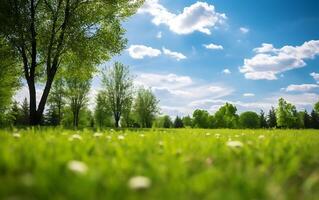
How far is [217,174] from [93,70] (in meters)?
26.3

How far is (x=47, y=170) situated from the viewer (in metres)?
2.93

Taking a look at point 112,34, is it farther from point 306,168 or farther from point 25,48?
point 306,168

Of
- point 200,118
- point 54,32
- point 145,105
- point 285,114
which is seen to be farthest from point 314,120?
point 54,32

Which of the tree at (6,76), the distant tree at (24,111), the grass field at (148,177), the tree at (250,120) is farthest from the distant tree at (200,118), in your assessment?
the grass field at (148,177)

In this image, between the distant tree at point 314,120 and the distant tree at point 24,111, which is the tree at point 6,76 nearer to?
the distant tree at point 24,111

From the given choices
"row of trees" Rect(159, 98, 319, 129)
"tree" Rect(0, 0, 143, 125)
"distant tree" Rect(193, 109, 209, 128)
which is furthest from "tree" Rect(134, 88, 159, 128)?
"tree" Rect(0, 0, 143, 125)

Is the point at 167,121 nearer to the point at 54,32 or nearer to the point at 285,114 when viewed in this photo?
the point at 285,114

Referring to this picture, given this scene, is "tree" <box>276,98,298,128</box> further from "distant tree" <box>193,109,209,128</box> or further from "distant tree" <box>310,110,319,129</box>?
"distant tree" <box>193,109,209,128</box>

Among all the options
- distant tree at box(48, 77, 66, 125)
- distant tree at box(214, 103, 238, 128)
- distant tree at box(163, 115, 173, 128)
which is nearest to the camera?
distant tree at box(48, 77, 66, 125)

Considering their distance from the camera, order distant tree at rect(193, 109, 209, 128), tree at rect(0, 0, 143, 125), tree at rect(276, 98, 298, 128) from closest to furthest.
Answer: tree at rect(0, 0, 143, 125) → tree at rect(276, 98, 298, 128) → distant tree at rect(193, 109, 209, 128)

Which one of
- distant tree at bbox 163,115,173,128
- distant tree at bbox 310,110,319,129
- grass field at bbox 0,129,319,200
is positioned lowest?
grass field at bbox 0,129,319,200

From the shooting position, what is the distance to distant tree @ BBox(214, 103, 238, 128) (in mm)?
105312

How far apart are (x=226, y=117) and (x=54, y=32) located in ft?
288

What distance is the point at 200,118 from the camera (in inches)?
4705
